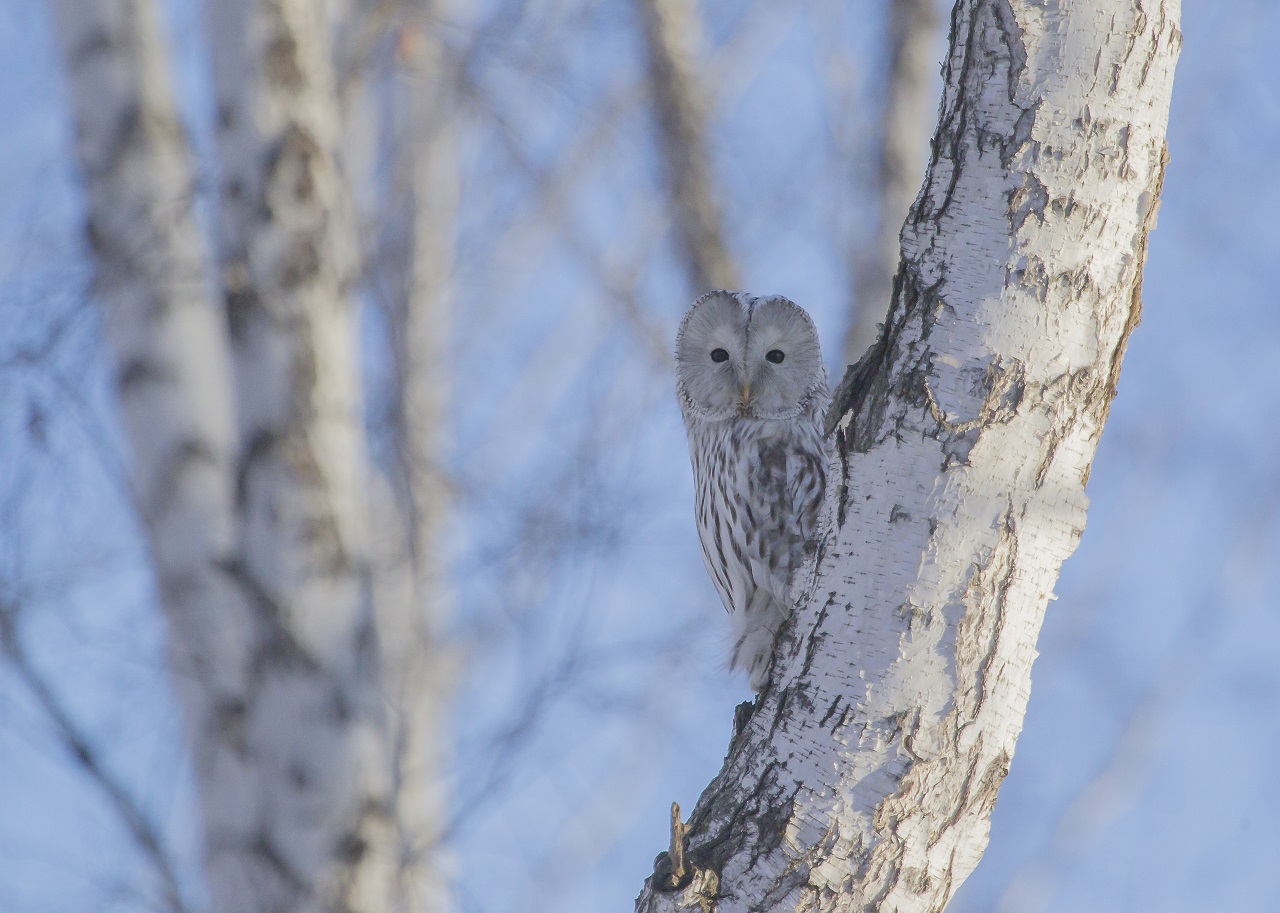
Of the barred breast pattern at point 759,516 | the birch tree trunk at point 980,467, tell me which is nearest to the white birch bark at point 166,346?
the barred breast pattern at point 759,516

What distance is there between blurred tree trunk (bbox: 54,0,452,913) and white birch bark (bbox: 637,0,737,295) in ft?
7.42

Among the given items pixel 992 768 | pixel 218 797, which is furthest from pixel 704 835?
pixel 218 797

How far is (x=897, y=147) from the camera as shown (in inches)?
198

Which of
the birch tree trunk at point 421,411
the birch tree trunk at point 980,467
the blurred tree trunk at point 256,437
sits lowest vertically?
the birch tree trunk at point 980,467

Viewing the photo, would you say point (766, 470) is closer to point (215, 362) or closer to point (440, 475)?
point (215, 362)

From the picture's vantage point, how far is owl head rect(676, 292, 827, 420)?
3.49m

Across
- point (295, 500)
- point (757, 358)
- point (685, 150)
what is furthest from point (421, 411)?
point (295, 500)

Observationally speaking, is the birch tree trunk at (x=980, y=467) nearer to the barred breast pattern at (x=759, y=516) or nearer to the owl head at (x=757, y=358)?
the barred breast pattern at (x=759, y=516)

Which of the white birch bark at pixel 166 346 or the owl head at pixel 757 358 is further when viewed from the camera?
the owl head at pixel 757 358

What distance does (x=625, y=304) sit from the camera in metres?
5.78

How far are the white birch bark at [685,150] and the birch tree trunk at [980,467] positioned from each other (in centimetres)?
364

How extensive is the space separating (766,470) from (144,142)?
1762mm

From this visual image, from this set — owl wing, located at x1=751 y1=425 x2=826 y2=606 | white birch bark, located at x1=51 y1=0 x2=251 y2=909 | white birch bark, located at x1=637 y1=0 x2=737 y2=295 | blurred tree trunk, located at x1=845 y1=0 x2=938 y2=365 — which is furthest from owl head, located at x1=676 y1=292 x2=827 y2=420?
white birch bark, located at x1=637 y1=0 x2=737 y2=295

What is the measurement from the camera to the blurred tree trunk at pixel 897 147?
500 centimetres
